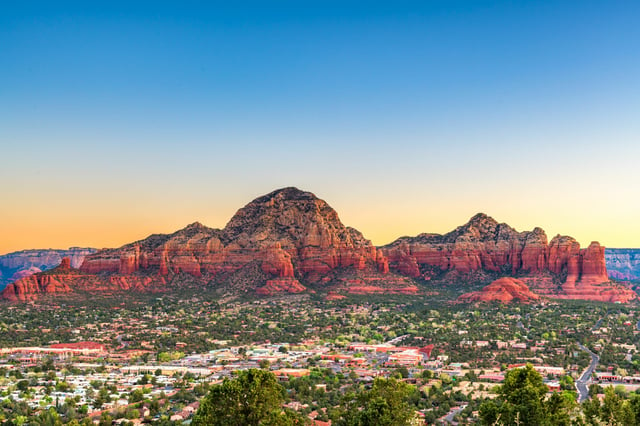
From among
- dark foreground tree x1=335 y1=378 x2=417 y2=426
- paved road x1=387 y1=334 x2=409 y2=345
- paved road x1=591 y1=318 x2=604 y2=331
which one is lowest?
paved road x1=387 y1=334 x2=409 y2=345

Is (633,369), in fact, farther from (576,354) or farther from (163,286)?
(163,286)

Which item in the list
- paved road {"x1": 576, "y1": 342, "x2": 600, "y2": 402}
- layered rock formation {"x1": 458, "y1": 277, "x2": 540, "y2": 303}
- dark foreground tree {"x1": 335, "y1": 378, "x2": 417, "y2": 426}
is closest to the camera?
dark foreground tree {"x1": 335, "y1": 378, "x2": 417, "y2": 426}

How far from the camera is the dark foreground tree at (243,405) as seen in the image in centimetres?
4169

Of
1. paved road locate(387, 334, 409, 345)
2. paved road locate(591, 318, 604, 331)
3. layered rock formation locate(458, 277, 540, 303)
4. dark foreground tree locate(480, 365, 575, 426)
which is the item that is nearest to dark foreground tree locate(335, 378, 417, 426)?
dark foreground tree locate(480, 365, 575, 426)

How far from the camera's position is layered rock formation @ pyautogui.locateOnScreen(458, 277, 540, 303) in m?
165

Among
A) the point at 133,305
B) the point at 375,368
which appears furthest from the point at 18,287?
the point at 375,368

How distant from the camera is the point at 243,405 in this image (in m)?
42.4

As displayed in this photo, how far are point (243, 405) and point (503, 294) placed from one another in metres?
133

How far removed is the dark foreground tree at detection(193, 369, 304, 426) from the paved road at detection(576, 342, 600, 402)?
39875 mm

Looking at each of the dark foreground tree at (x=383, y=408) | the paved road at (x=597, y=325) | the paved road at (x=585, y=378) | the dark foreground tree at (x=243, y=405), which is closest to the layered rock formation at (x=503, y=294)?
the paved road at (x=597, y=325)

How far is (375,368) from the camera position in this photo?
3674 inches

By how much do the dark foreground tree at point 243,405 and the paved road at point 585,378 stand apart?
131 ft

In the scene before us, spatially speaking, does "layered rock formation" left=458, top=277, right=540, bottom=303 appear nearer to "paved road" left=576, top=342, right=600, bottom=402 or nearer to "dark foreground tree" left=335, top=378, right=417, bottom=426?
"paved road" left=576, top=342, right=600, bottom=402

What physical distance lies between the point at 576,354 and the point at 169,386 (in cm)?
6145
